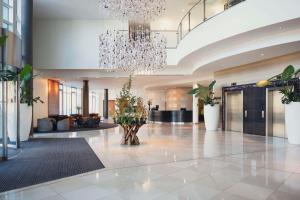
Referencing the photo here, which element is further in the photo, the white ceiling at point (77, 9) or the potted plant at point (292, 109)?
the white ceiling at point (77, 9)

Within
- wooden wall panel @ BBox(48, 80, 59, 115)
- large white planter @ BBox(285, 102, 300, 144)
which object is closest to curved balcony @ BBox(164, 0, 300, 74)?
large white planter @ BBox(285, 102, 300, 144)

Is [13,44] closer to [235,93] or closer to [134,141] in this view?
[134,141]

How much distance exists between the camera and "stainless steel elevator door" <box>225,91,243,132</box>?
40.8ft

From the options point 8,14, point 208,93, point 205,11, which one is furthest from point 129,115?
point 208,93

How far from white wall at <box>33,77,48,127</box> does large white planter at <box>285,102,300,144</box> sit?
12.6 metres

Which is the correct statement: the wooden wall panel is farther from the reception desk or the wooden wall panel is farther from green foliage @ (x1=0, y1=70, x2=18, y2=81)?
green foliage @ (x1=0, y1=70, x2=18, y2=81)

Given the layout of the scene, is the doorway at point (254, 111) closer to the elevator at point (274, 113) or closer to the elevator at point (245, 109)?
the elevator at point (245, 109)

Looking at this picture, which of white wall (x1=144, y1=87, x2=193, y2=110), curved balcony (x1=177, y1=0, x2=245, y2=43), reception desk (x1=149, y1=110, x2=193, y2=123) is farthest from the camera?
white wall (x1=144, y1=87, x2=193, y2=110)

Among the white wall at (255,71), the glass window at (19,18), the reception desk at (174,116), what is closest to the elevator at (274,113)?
the white wall at (255,71)

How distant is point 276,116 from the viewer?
414 inches

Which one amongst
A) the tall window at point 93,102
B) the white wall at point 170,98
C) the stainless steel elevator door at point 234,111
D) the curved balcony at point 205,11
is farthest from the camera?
the tall window at point 93,102

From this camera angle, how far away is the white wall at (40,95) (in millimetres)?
14205

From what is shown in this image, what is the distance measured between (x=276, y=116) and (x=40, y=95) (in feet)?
42.0

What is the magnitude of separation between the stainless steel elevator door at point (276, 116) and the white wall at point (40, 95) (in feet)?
40.1
